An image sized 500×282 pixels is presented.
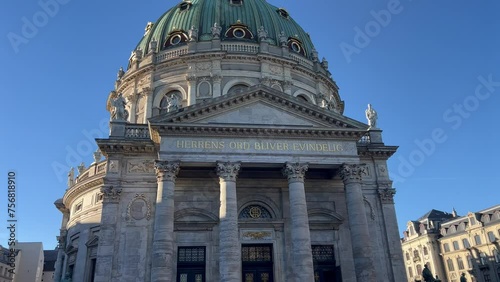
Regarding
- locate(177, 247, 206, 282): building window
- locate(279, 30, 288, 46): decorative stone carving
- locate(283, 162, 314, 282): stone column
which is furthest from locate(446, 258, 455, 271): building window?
locate(177, 247, 206, 282): building window

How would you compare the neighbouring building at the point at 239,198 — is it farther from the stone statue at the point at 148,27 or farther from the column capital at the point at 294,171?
the stone statue at the point at 148,27

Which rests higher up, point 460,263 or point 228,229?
point 460,263

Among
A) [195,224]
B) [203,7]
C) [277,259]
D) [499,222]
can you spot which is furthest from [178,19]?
[499,222]

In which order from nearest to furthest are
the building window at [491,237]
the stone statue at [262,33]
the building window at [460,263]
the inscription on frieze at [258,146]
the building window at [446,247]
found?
the inscription on frieze at [258,146], the stone statue at [262,33], the building window at [491,237], the building window at [460,263], the building window at [446,247]

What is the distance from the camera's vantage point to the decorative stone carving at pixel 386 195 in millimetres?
26516

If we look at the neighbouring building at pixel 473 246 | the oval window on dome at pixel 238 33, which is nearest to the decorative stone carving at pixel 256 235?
the oval window on dome at pixel 238 33

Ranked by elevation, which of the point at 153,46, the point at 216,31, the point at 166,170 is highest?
the point at 216,31

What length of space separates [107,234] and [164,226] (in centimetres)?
445

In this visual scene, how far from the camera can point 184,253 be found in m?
23.7

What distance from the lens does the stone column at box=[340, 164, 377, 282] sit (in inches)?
836

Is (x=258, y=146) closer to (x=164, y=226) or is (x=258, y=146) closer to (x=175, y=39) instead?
(x=164, y=226)

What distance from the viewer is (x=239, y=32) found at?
37344 millimetres

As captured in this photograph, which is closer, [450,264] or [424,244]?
[450,264]

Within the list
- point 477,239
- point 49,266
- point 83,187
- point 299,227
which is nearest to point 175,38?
point 83,187
